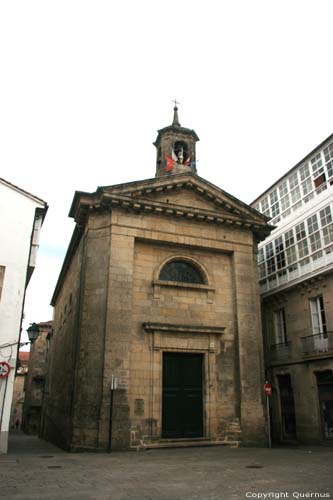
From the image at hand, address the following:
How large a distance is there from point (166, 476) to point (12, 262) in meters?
8.60

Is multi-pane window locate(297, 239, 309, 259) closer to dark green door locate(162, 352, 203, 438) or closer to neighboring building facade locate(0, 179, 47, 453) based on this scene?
dark green door locate(162, 352, 203, 438)

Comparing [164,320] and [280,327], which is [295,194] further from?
[164,320]

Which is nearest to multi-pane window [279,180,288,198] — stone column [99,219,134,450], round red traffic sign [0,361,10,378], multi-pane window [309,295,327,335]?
multi-pane window [309,295,327,335]

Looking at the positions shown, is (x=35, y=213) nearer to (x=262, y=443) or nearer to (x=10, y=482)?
(x=10, y=482)

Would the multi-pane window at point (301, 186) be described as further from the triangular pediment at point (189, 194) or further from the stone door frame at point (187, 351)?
the stone door frame at point (187, 351)

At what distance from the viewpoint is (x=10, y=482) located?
8.66m

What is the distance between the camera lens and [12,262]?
1459cm

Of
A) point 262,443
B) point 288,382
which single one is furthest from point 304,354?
point 262,443

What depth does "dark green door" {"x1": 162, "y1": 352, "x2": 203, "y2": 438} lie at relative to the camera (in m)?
16.0

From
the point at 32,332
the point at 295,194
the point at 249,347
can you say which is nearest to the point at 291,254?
the point at 295,194

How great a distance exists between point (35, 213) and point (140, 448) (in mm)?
9292

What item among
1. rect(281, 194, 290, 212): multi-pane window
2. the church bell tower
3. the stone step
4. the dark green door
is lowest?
the stone step

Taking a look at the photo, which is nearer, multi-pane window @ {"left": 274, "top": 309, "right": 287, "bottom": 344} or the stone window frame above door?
the stone window frame above door

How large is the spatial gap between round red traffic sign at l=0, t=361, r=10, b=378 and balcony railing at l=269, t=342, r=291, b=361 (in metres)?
13.8
